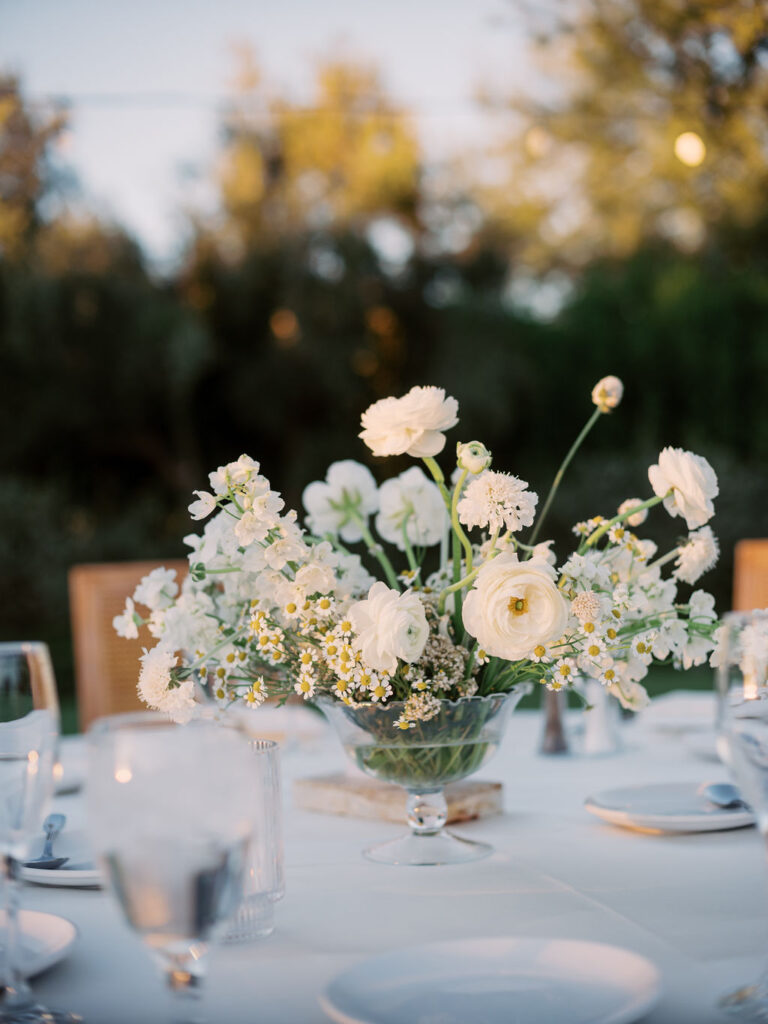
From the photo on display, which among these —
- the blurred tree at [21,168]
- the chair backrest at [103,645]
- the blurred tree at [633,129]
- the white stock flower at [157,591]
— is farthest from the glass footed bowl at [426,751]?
the blurred tree at [21,168]

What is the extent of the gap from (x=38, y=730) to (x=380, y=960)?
31cm

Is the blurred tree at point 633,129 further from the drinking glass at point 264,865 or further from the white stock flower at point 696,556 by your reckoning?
the drinking glass at point 264,865

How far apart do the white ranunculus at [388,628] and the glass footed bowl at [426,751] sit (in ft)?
0.22

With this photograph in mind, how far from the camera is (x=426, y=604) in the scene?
1204 mm

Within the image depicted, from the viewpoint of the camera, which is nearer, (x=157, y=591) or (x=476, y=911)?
(x=476, y=911)

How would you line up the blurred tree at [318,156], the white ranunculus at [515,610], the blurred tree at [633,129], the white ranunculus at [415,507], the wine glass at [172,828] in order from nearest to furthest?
the wine glass at [172,828], the white ranunculus at [515,610], the white ranunculus at [415,507], the blurred tree at [633,129], the blurred tree at [318,156]

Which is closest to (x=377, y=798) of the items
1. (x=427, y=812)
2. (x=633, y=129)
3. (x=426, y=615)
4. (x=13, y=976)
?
(x=427, y=812)

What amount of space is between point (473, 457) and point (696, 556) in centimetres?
30

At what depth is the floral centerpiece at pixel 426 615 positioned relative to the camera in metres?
1.10

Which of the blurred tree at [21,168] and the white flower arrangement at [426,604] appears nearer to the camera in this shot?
the white flower arrangement at [426,604]

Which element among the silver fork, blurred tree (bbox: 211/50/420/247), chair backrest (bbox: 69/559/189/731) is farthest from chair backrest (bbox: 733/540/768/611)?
blurred tree (bbox: 211/50/420/247)

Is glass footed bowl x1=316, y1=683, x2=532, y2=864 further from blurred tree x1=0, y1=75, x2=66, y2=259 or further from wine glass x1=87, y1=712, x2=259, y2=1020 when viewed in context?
blurred tree x1=0, y1=75, x2=66, y2=259

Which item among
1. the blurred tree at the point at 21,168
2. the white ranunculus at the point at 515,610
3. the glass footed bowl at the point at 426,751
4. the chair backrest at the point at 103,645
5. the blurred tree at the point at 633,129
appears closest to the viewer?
the white ranunculus at the point at 515,610

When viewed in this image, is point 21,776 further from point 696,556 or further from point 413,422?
point 696,556
